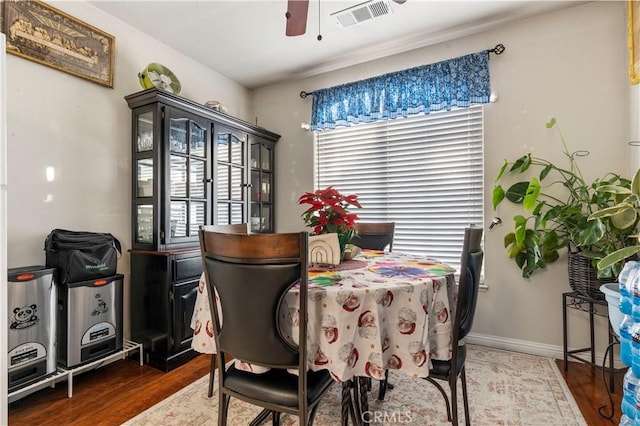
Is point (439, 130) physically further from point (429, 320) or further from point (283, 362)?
point (283, 362)

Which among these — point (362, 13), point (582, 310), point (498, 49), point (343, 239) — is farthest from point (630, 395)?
point (362, 13)

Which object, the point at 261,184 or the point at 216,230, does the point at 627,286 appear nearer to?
the point at 216,230

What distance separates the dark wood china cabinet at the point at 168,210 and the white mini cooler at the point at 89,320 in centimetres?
24

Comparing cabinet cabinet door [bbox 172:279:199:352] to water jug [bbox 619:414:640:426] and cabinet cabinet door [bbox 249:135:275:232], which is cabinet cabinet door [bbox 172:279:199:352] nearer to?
cabinet cabinet door [bbox 249:135:275:232]

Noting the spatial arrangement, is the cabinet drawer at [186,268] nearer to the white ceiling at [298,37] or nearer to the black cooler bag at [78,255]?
the black cooler bag at [78,255]

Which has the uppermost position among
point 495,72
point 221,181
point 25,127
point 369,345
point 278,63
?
point 278,63

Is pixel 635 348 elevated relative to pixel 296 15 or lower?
lower

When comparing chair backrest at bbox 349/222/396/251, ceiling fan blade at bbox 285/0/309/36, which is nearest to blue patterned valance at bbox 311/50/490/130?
chair backrest at bbox 349/222/396/251

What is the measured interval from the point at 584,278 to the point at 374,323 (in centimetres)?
183

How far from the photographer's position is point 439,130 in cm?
296

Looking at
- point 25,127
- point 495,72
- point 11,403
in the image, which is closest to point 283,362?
point 11,403

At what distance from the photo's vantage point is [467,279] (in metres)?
1.42

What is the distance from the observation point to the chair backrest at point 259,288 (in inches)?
42.1

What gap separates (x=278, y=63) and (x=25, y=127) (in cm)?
220
